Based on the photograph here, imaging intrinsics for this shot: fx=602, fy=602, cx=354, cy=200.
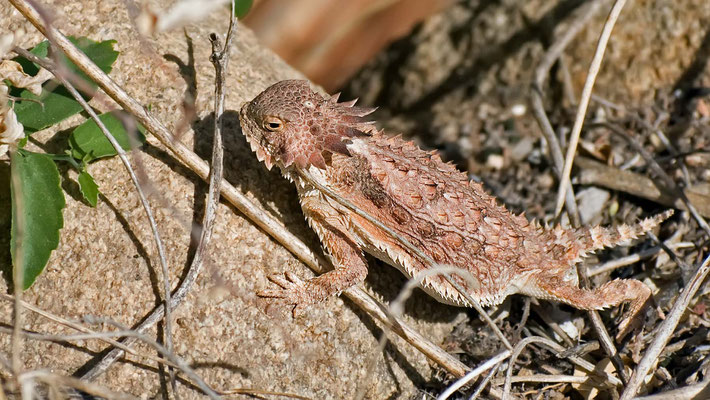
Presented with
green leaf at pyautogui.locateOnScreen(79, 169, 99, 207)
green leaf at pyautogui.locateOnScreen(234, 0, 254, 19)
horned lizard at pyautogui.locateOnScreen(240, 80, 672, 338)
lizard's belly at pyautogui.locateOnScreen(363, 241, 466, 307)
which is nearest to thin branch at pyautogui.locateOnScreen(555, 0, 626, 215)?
horned lizard at pyautogui.locateOnScreen(240, 80, 672, 338)

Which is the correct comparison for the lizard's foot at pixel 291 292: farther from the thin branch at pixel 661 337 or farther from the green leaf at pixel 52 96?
the thin branch at pixel 661 337

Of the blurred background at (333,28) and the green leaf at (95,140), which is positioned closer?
the green leaf at (95,140)

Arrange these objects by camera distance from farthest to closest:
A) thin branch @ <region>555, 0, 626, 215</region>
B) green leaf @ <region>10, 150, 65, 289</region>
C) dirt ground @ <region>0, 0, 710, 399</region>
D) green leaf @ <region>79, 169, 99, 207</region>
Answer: thin branch @ <region>555, 0, 626, 215</region>
dirt ground @ <region>0, 0, 710, 399</region>
green leaf @ <region>79, 169, 99, 207</region>
green leaf @ <region>10, 150, 65, 289</region>

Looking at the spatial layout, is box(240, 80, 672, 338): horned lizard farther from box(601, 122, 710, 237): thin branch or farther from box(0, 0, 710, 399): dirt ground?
box(601, 122, 710, 237): thin branch

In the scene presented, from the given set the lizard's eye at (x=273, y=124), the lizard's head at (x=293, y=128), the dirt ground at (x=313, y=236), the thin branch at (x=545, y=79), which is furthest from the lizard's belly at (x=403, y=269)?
the thin branch at (x=545, y=79)

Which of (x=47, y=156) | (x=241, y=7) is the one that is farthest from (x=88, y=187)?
(x=241, y=7)

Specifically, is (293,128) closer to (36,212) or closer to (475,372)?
(36,212)
